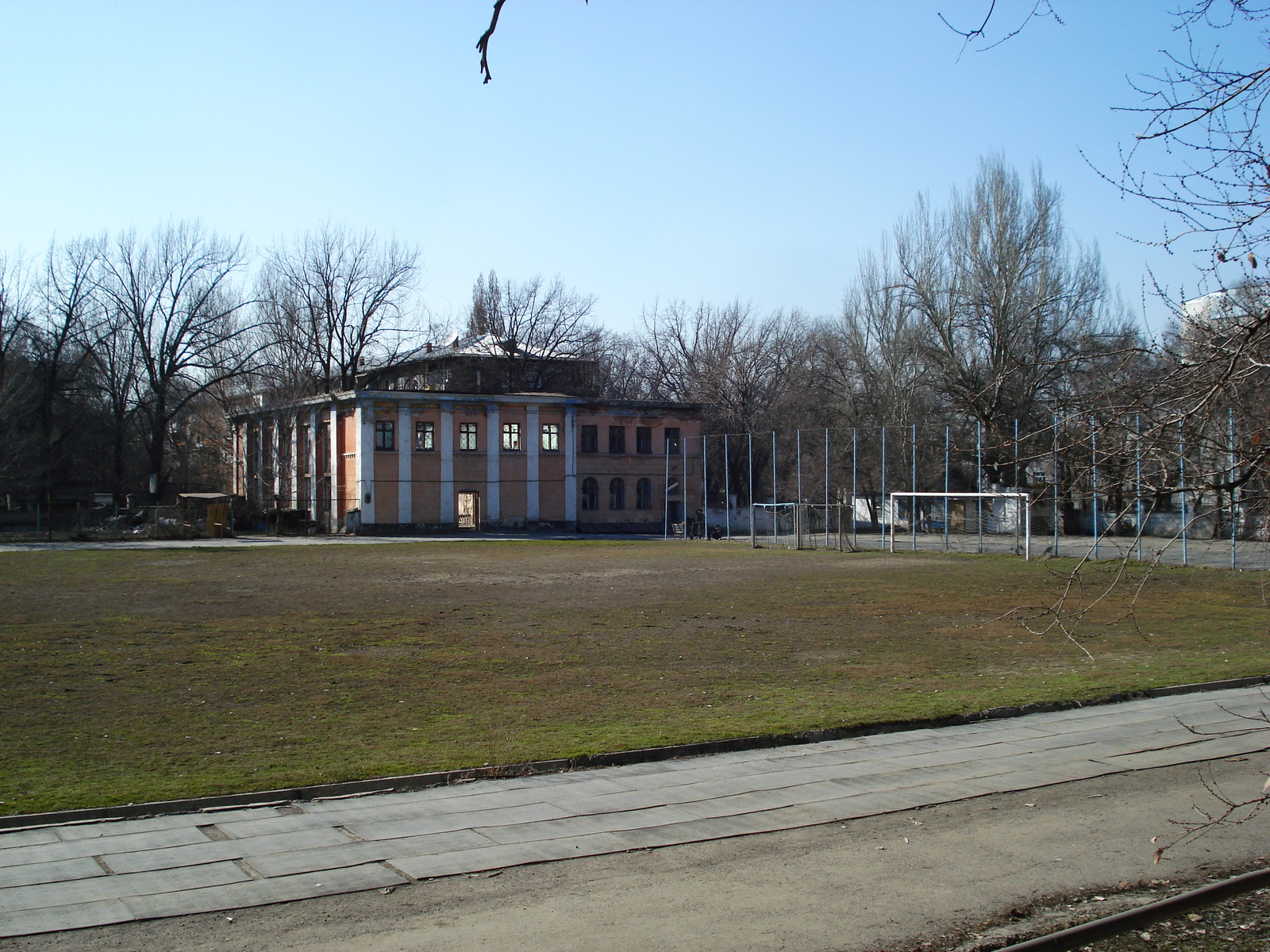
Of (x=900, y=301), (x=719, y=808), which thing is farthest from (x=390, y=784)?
(x=900, y=301)

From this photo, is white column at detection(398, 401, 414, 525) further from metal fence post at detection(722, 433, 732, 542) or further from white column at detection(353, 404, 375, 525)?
metal fence post at detection(722, 433, 732, 542)

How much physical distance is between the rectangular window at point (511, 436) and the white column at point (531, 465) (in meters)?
0.47

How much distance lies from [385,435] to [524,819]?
166 ft

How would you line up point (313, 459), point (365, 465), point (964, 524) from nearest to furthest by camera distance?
point (964, 524)
point (365, 465)
point (313, 459)

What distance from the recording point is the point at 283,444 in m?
62.1

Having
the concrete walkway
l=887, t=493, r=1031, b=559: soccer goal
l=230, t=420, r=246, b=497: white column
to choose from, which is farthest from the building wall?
the concrete walkway

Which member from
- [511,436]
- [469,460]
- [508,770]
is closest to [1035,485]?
[508,770]

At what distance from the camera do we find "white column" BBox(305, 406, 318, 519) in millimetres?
60000

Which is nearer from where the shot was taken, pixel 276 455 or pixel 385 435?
pixel 385 435

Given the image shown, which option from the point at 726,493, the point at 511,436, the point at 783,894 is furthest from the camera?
the point at 511,436

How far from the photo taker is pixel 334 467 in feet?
191

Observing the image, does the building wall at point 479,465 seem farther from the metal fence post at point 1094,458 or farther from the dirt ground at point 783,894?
the metal fence post at point 1094,458

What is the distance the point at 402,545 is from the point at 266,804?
38.9m

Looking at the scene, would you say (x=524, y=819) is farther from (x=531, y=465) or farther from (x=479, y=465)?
(x=531, y=465)
